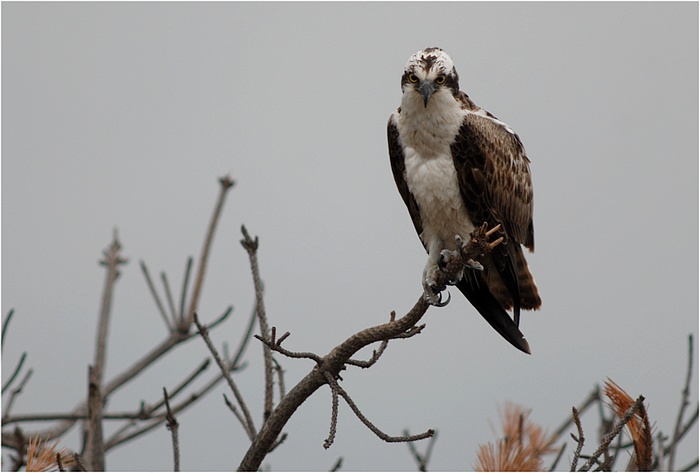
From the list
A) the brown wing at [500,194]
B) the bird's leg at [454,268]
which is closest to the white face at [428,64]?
the brown wing at [500,194]

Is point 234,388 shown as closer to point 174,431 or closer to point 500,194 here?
point 174,431

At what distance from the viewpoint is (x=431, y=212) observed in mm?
5602

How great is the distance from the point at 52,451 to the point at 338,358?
1.34 metres

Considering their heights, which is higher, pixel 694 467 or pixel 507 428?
pixel 507 428

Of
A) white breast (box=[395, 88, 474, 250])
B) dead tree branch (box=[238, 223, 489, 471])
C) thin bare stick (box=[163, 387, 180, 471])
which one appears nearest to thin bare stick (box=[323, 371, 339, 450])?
dead tree branch (box=[238, 223, 489, 471])

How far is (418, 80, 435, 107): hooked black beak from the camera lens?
5.20 meters

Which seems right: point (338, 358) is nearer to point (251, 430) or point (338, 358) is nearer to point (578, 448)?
point (251, 430)

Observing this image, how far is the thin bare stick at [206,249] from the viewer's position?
6.13 meters

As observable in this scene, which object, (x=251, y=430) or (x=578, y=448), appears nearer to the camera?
(x=578, y=448)

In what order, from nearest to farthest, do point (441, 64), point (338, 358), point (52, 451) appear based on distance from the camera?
point (52, 451) < point (338, 358) < point (441, 64)

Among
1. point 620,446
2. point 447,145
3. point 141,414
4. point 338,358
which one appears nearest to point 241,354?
point 141,414

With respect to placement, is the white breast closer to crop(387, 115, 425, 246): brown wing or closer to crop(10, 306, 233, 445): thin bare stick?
crop(387, 115, 425, 246): brown wing

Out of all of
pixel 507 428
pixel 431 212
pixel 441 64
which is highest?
pixel 441 64

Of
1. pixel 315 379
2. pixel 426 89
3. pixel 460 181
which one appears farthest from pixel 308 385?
pixel 426 89
